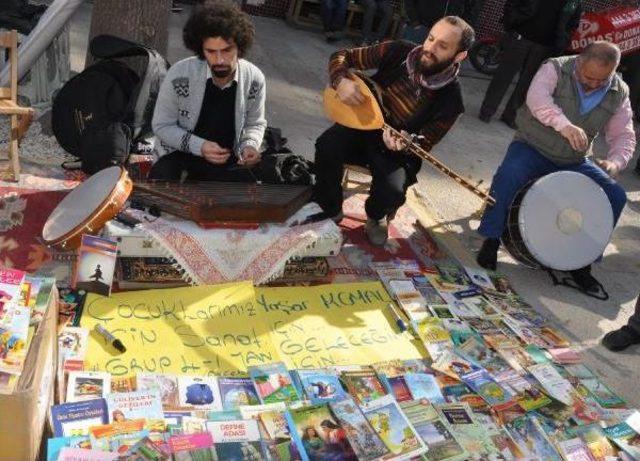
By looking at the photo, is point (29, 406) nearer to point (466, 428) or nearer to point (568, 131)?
point (466, 428)

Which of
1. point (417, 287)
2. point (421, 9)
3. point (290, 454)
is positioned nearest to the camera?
point (290, 454)

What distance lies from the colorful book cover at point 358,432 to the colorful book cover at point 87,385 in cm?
87

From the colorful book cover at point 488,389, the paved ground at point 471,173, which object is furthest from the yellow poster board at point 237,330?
the paved ground at point 471,173

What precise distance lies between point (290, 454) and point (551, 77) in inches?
108

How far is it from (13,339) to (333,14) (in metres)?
6.81

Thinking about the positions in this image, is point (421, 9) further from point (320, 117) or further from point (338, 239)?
point (338, 239)

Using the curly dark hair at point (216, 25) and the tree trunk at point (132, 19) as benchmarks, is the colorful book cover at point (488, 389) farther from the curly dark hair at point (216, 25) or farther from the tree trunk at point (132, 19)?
the tree trunk at point (132, 19)

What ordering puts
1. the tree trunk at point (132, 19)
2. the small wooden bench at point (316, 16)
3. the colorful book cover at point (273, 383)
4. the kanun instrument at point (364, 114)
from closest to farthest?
the colorful book cover at point (273, 383) < the kanun instrument at point (364, 114) < the tree trunk at point (132, 19) < the small wooden bench at point (316, 16)

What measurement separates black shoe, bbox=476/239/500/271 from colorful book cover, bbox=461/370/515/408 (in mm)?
1161

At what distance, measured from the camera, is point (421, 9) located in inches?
277

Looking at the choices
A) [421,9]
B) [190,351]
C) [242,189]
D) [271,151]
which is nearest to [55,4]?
[271,151]

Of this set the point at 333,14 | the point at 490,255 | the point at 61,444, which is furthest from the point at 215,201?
the point at 333,14

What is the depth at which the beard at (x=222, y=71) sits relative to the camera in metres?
3.25

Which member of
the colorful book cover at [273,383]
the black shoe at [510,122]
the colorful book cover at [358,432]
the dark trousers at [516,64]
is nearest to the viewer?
the colorful book cover at [358,432]
